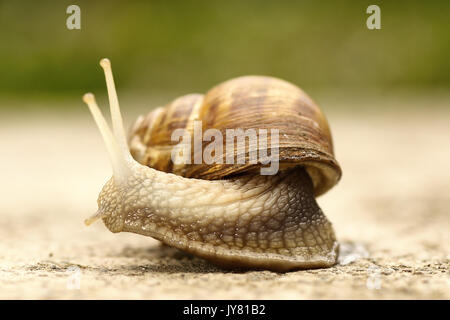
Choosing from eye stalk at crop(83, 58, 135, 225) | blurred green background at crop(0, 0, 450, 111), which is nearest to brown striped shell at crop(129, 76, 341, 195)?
eye stalk at crop(83, 58, 135, 225)

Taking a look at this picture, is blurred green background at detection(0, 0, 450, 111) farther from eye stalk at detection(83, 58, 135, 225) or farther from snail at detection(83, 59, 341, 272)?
eye stalk at detection(83, 58, 135, 225)

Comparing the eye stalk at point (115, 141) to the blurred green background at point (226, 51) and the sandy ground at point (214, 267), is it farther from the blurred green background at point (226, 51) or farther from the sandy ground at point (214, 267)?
the blurred green background at point (226, 51)
